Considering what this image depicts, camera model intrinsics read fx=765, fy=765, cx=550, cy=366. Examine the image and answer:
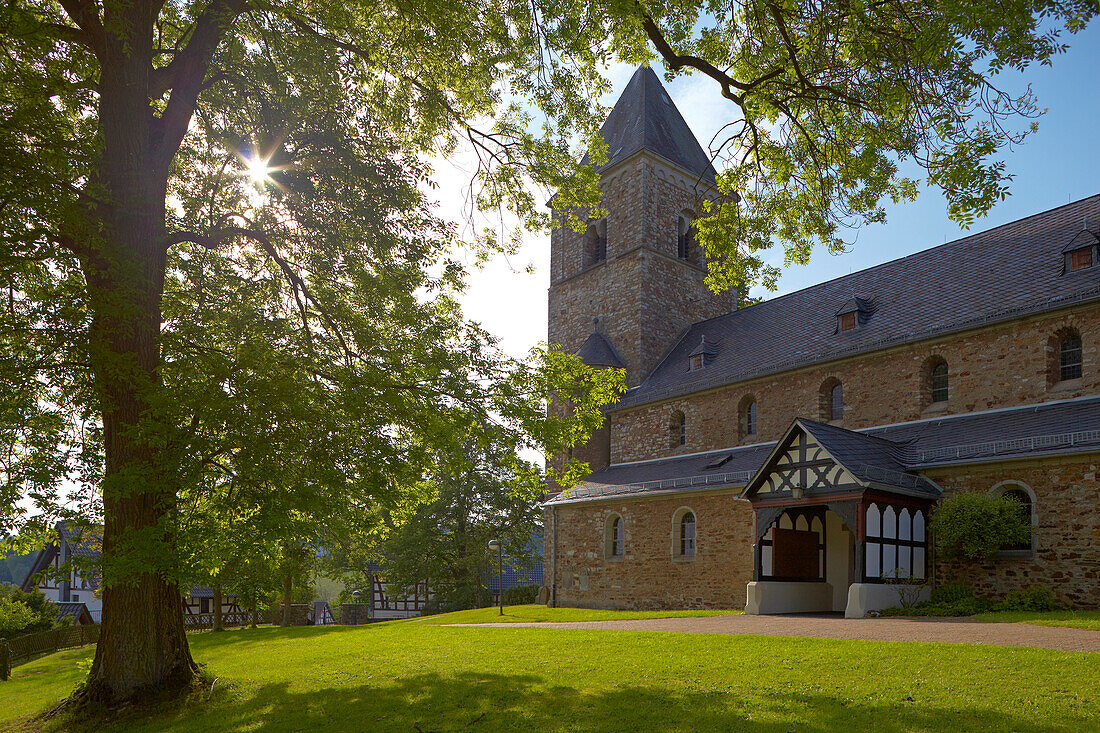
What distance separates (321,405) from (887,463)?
13.1 meters

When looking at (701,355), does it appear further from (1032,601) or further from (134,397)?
(134,397)

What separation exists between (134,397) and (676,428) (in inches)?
781

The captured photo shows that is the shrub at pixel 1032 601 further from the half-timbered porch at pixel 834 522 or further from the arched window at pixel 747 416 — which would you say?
the arched window at pixel 747 416

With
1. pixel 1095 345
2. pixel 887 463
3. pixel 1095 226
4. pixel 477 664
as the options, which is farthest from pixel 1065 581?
pixel 477 664

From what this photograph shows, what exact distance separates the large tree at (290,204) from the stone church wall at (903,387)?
410 inches

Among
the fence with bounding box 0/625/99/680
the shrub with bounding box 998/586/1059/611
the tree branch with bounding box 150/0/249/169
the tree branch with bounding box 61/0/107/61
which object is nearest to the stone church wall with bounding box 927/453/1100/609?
the shrub with bounding box 998/586/1059/611

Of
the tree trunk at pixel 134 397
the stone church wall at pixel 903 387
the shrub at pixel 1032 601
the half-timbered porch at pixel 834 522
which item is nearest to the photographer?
the tree trunk at pixel 134 397

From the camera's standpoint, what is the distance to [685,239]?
33.5 meters

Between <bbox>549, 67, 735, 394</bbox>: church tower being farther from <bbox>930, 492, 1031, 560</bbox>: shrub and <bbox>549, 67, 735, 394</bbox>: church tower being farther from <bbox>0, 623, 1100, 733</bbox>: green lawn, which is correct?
<bbox>0, 623, 1100, 733</bbox>: green lawn

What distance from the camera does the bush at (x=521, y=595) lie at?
121ft

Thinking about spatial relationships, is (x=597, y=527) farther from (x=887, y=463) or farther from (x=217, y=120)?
(x=217, y=120)

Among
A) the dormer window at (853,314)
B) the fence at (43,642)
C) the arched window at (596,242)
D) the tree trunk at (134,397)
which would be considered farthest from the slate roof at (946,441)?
the fence at (43,642)

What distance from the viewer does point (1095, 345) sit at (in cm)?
1689

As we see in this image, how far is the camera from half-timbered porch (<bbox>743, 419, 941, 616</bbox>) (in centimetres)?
1628
